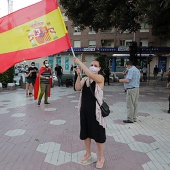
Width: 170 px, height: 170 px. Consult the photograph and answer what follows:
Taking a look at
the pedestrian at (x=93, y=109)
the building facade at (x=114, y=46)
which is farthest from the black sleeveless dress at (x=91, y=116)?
the building facade at (x=114, y=46)

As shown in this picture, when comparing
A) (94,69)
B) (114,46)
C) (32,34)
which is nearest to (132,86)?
(94,69)

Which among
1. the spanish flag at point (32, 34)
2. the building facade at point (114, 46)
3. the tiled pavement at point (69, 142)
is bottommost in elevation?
the tiled pavement at point (69, 142)

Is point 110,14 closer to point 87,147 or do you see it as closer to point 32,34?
point 32,34

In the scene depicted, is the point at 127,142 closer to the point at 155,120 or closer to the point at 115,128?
the point at 115,128

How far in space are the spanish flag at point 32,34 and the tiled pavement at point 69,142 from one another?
1750 mm

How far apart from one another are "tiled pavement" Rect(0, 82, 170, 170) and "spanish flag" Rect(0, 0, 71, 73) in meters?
1.75

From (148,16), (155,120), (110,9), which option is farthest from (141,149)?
(110,9)

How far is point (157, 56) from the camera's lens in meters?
36.7

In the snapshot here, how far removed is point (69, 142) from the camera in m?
4.86

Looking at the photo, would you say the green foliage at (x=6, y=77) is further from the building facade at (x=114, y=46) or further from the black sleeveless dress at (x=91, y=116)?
the building facade at (x=114, y=46)

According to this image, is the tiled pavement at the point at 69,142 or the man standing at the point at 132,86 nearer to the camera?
the tiled pavement at the point at 69,142

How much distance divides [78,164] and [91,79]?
1.49 m

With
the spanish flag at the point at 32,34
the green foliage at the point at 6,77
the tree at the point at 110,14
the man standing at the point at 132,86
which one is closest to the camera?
the spanish flag at the point at 32,34

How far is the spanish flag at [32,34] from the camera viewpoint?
373cm
